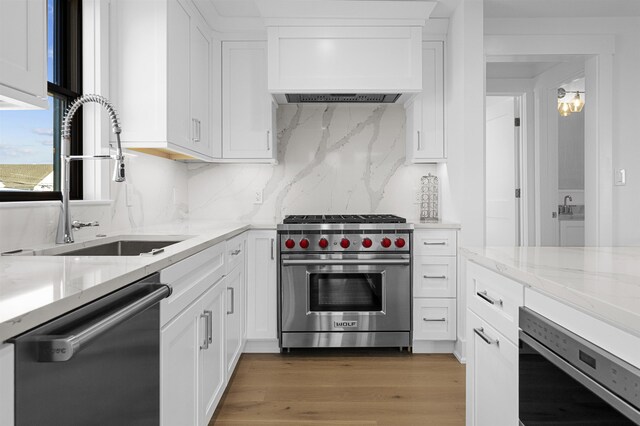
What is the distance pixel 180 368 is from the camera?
5.36 feet

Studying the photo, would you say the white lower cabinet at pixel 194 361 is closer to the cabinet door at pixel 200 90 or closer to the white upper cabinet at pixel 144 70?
the white upper cabinet at pixel 144 70

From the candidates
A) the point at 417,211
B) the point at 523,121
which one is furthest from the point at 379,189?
the point at 523,121

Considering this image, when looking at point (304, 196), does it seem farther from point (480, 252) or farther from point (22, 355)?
point (22, 355)

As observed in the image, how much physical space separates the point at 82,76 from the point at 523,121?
4.07 m

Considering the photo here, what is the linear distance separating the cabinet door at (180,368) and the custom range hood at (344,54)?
1.92 meters

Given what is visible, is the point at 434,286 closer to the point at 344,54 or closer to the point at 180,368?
the point at 344,54

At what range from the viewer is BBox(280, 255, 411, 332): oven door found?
3.15m

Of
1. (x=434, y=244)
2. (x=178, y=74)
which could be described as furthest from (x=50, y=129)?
(x=434, y=244)

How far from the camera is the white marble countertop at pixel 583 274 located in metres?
0.86

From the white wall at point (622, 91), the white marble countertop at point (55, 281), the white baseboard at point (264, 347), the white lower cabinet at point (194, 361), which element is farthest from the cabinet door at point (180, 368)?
the white wall at point (622, 91)

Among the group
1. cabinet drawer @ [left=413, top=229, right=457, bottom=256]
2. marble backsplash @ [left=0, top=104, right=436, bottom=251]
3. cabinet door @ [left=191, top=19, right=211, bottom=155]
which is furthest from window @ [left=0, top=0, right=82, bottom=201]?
cabinet drawer @ [left=413, top=229, right=457, bottom=256]

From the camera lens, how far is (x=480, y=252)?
1.63 m

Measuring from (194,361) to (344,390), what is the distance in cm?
112

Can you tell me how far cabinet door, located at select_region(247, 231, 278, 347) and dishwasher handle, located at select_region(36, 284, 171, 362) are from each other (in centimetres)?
205
